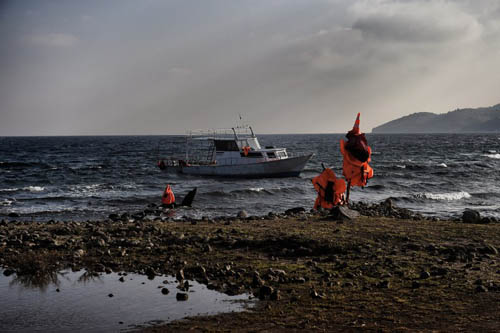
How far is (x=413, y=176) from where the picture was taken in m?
42.8

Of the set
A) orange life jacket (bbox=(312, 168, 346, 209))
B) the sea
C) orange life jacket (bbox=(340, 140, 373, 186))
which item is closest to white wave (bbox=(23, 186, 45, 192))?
the sea

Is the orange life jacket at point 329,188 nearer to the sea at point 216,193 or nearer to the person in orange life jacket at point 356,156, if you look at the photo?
the person in orange life jacket at point 356,156

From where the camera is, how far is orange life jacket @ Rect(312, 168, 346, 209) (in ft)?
56.0

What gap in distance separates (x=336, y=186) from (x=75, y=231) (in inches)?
361

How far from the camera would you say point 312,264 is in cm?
1078

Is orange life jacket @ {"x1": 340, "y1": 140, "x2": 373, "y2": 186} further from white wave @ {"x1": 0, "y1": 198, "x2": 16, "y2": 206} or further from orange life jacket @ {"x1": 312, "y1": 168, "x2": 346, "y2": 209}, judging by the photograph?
white wave @ {"x1": 0, "y1": 198, "x2": 16, "y2": 206}

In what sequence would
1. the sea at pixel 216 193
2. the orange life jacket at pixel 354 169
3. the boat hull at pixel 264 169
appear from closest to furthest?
the orange life jacket at pixel 354 169, the sea at pixel 216 193, the boat hull at pixel 264 169

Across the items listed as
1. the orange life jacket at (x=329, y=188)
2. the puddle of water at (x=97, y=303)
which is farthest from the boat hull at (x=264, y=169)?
the puddle of water at (x=97, y=303)

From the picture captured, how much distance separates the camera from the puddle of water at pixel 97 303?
792 centimetres

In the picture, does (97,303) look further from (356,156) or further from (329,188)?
(329,188)

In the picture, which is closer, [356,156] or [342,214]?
[356,156]

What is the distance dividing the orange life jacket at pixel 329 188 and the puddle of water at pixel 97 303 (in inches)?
333

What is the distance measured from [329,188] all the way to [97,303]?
33.9ft

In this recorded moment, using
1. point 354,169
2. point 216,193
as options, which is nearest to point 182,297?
point 354,169
